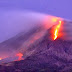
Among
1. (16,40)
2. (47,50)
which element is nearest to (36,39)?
(16,40)

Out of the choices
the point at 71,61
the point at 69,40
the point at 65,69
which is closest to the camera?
the point at 65,69

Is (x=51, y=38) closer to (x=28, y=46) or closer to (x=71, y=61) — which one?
(x=28, y=46)

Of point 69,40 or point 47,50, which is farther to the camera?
point 69,40

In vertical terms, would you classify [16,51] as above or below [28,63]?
above

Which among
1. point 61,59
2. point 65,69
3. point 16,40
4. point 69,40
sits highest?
point 16,40

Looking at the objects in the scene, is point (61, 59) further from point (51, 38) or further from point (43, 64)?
point (51, 38)

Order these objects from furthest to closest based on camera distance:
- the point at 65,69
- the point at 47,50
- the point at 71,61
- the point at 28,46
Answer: the point at 28,46 → the point at 47,50 → the point at 71,61 → the point at 65,69
